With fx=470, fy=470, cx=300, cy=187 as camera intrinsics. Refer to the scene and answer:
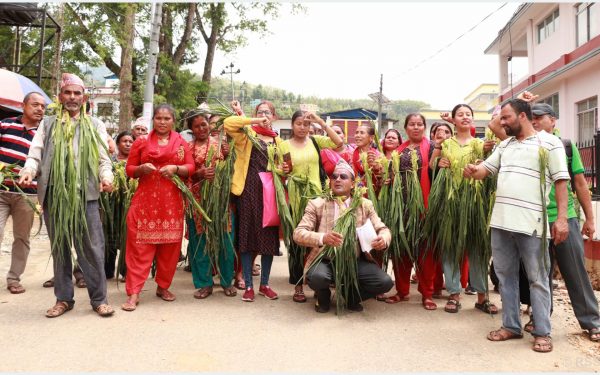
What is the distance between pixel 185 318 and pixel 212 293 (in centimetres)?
69

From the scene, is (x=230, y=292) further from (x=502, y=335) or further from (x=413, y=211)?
(x=502, y=335)

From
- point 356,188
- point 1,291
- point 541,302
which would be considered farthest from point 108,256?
point 541,302

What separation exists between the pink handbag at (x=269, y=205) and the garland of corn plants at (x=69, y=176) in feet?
4.09

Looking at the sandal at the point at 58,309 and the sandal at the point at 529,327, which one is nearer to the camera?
the sandal at the point at 529,327

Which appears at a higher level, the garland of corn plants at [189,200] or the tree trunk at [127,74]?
the tree trunk at [127,74]

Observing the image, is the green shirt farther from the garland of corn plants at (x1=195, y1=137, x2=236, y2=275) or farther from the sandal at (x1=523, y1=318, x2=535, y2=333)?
the garland of corn plants at (x1=195, y1=137, x2=236, y2=275)

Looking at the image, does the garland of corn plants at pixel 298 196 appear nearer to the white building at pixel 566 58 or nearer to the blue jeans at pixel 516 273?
the blue jeans at pixel 516 273

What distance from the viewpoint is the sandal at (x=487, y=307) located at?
350cm

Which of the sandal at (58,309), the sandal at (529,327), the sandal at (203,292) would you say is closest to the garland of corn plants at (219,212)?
the sandal at (203,292)

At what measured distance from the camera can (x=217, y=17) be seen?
14.8 meters

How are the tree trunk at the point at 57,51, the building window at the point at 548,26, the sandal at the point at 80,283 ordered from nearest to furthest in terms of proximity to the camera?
the sandal at the point at 80,283 → the tree trunk at the point at 57,51 → the building window at the point at 548,26

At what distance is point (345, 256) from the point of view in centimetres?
338

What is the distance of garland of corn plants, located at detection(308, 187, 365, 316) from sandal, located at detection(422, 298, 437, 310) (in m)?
0.59

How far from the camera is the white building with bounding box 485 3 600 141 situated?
10703mm
